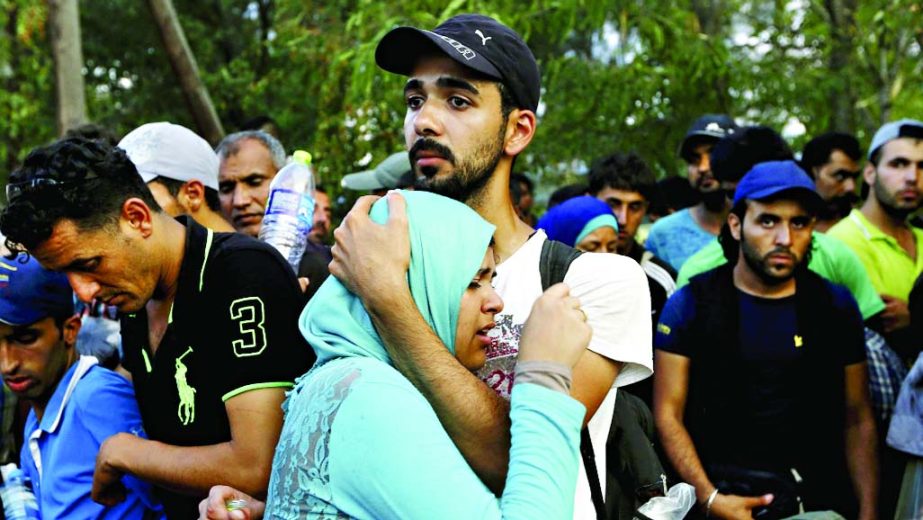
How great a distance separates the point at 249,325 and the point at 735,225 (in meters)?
2.80

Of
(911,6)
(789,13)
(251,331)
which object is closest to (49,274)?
(251,331)

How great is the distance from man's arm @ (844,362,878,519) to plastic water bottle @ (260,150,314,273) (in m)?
2.41

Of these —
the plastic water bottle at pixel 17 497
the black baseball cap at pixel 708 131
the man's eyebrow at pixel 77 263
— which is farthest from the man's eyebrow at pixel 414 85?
the black baseball cap at pixel 708 131

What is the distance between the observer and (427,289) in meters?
2.10

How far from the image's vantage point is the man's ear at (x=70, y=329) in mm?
3498

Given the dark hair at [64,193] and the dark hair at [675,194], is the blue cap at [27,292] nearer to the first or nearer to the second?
the dark hair at [64,193]

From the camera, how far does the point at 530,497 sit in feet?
6.06

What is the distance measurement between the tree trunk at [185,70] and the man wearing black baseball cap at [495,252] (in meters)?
6.33

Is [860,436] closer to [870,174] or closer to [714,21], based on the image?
[870,174]

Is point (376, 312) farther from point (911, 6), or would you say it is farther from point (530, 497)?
point (911, 6)

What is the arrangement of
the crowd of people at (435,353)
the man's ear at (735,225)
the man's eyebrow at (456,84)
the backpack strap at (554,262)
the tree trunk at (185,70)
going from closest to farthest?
1. the crowd of people at (435,353)
2. the backpack strap at (554,262)
3. the man's eyebrow at (456,84)
4. the man's ear at (735,225)
5. the tree trunk at (185,70)

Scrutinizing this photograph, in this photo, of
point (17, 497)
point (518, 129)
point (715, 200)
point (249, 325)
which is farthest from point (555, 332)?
point (715, 200)

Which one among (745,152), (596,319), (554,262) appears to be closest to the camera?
(596,319)

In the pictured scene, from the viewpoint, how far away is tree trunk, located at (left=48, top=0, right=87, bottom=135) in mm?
9164
